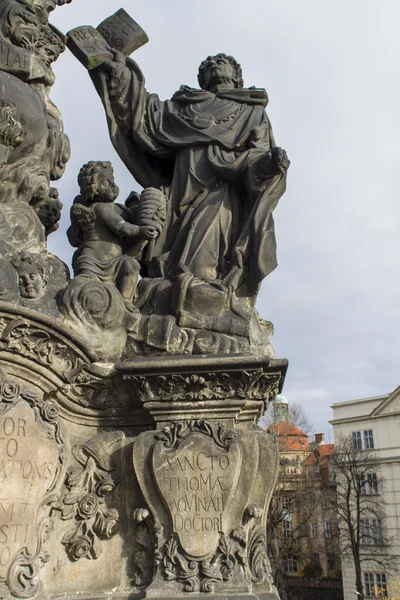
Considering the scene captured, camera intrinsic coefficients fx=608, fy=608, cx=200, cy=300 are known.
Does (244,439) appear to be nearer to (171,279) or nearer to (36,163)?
(171,279)

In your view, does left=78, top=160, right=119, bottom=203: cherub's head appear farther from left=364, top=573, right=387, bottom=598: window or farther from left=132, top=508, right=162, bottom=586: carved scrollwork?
left=364, top=573, right=387, bottom=598: window

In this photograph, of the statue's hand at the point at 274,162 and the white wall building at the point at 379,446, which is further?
the white wall building at the point at 379,446

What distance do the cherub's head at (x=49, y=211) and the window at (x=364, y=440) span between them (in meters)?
31.0

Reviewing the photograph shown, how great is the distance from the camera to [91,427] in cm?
468

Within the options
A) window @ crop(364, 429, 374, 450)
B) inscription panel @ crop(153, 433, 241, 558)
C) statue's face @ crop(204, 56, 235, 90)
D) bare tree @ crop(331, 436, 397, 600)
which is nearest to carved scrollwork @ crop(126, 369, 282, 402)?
inscription panel @ crop(153, 433, 241, 558)

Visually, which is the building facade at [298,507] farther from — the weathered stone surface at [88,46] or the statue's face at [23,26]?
the statue's face at [23,26]

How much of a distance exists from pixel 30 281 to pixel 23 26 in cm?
267

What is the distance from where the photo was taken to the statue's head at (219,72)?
626 centimetres

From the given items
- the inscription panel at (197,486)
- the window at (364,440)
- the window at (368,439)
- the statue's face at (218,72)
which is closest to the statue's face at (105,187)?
the statue's face at (218,72)

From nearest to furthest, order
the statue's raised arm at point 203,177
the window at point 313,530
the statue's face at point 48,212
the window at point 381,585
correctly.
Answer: the statue's raised arm at point 203,177, the statue's face at point 48,212, the window at point 381,585, the window at point 313,530

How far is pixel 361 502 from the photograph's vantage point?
30.4 m

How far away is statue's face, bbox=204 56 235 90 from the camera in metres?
6.25

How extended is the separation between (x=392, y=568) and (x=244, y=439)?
29.4 meters

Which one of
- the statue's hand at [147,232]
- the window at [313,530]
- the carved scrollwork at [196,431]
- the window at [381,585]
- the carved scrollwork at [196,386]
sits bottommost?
the window at [381,585]
